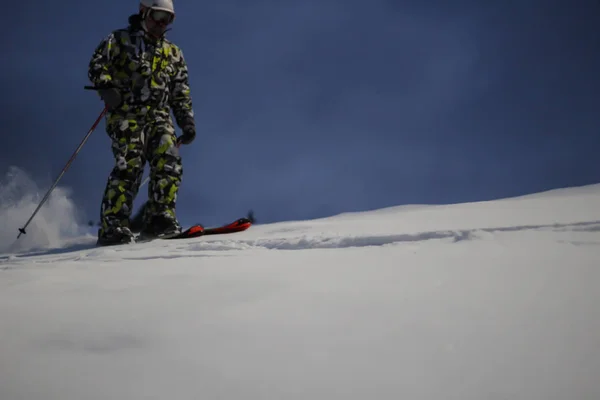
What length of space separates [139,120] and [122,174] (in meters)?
0.46

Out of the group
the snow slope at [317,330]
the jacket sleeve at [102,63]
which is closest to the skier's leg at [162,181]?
the jacket sleeve at [102,63]

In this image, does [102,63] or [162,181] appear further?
[162,181]

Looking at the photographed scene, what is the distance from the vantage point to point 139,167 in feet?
11.1

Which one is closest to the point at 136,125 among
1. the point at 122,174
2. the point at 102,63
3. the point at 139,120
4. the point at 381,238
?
the point at 139,120

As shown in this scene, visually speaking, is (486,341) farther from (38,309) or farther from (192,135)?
(192,135)

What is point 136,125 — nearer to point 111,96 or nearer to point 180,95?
point 111,96

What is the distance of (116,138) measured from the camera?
10.9 ft

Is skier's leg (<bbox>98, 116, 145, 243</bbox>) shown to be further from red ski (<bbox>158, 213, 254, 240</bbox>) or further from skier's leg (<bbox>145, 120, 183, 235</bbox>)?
red ski (<bbox>158, 213, 254, 240</bbox>)

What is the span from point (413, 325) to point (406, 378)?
19 centimetres

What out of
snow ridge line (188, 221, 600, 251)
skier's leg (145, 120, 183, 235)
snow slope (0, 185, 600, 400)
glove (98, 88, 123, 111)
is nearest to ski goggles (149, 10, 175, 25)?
glove (98, 88, 123, 111)

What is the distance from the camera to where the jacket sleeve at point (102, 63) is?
321cm

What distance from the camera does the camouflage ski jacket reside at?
3279 millimetres

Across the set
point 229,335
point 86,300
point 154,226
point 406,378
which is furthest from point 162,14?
point 406,378

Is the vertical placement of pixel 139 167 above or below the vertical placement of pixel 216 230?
above
